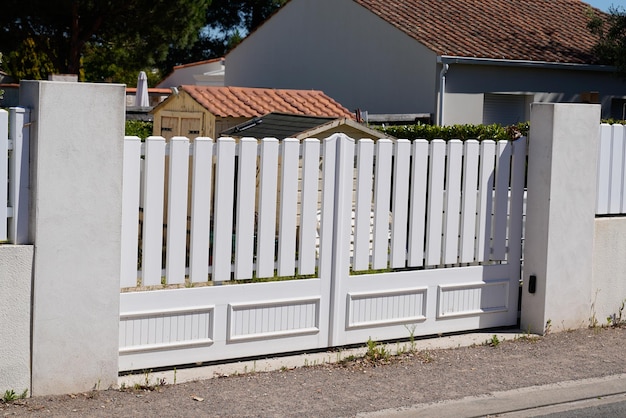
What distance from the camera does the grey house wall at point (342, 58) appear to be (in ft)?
75.6

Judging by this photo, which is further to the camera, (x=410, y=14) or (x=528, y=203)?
(x=410, y=14)

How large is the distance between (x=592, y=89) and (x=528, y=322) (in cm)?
1857

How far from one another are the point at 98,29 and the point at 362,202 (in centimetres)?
2441

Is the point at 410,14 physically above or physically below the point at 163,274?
above

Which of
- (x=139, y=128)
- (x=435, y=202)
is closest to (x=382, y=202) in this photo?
(x=435, y=202)

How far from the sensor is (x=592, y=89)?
84.0ft

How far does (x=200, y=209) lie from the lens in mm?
6762

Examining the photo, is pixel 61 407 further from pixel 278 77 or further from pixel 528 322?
pixel 278 77

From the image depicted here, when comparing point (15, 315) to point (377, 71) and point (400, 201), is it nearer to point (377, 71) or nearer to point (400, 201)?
point (400, 201)

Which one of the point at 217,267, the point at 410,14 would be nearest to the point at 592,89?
the point at 410,14

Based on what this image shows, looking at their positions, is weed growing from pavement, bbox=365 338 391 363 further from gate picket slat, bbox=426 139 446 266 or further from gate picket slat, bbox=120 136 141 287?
gate picket slat, bbox=120 136 141 287

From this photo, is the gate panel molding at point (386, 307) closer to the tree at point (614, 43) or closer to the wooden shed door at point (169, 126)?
the wooden shed door at point (169, 126)

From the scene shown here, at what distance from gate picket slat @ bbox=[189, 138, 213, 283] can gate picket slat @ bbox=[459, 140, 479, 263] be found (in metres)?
2.39

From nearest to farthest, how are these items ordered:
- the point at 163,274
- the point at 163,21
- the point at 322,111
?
the point at 163,274
the point at 322,111
the point at 163,21
